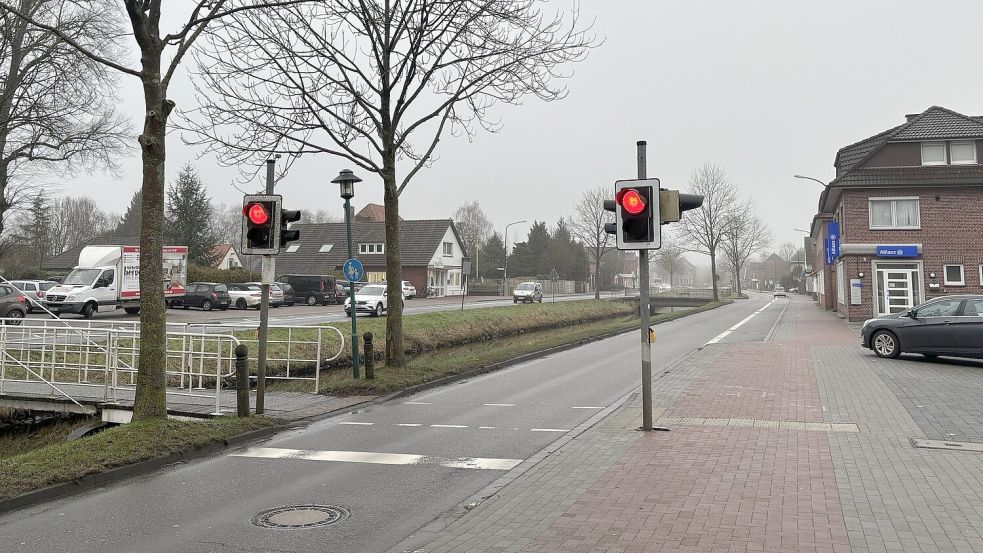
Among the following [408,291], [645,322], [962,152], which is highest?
[962,152]

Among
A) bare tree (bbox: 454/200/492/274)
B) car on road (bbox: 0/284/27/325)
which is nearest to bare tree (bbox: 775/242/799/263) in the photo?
bare tree (bbox: 454/200/492/274)

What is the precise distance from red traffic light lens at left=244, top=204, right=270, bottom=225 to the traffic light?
4804mm

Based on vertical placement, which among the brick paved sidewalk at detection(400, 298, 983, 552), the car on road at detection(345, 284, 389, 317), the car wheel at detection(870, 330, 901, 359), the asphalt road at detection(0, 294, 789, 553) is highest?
the car on road at detection(345, 284, 389, 317)

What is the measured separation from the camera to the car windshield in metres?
30.0

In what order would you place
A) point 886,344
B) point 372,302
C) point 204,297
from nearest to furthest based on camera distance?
point 886,344 → point 372,302 → point 204,297

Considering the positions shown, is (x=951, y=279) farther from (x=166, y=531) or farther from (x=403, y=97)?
(x=166, y=531)

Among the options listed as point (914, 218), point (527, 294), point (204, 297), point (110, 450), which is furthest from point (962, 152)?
point (204, 297)

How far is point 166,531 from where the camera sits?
5.25 metres

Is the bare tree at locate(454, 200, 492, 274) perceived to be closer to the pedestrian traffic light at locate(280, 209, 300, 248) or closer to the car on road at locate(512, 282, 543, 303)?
the car on road at locate(512, 282, 543, 303)

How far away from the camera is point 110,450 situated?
730cm

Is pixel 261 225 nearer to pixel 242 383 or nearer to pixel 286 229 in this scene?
pixel 286 229

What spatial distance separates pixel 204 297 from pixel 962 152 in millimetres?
36416

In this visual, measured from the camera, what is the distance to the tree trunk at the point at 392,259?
1384 cm

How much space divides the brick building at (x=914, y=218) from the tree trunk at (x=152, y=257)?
1093 inches
